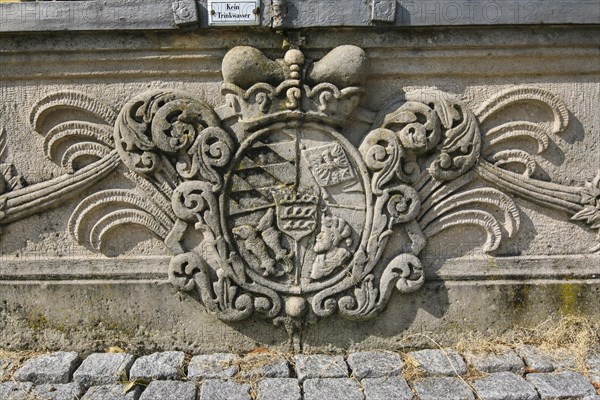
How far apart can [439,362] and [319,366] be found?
639 mm

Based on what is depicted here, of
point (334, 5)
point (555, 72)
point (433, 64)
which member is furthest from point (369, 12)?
point (555, 72)

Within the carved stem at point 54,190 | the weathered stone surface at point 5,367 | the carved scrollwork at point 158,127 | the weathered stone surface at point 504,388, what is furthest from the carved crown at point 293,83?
the weathered stone surface at point 5,367

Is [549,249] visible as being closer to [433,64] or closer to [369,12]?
[433,64]

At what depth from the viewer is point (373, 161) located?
3.18 meters

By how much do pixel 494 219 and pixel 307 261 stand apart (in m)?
1.07

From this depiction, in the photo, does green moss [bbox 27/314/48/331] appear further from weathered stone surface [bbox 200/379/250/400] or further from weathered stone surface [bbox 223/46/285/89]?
weathered stone surface [bbox 223/46/285/89]

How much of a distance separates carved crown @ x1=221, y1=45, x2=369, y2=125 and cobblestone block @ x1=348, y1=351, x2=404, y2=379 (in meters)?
1.27

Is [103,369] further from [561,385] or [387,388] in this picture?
[561,385]

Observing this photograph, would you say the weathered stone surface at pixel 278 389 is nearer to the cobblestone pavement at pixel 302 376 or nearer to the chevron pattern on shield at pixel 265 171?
the cobblestone pavement at pixel 302 376

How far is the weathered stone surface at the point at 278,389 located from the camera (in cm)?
283

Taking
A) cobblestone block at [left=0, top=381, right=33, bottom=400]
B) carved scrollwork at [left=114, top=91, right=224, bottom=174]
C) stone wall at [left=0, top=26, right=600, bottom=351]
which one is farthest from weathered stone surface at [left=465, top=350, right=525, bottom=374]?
cobblestone block at [left=0, top=381, right=33, bottom=400]

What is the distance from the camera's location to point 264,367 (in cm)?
311

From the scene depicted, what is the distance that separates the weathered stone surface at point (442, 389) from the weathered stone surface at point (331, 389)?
0.98ft

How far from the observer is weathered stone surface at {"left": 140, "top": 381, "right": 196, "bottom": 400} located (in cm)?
284
